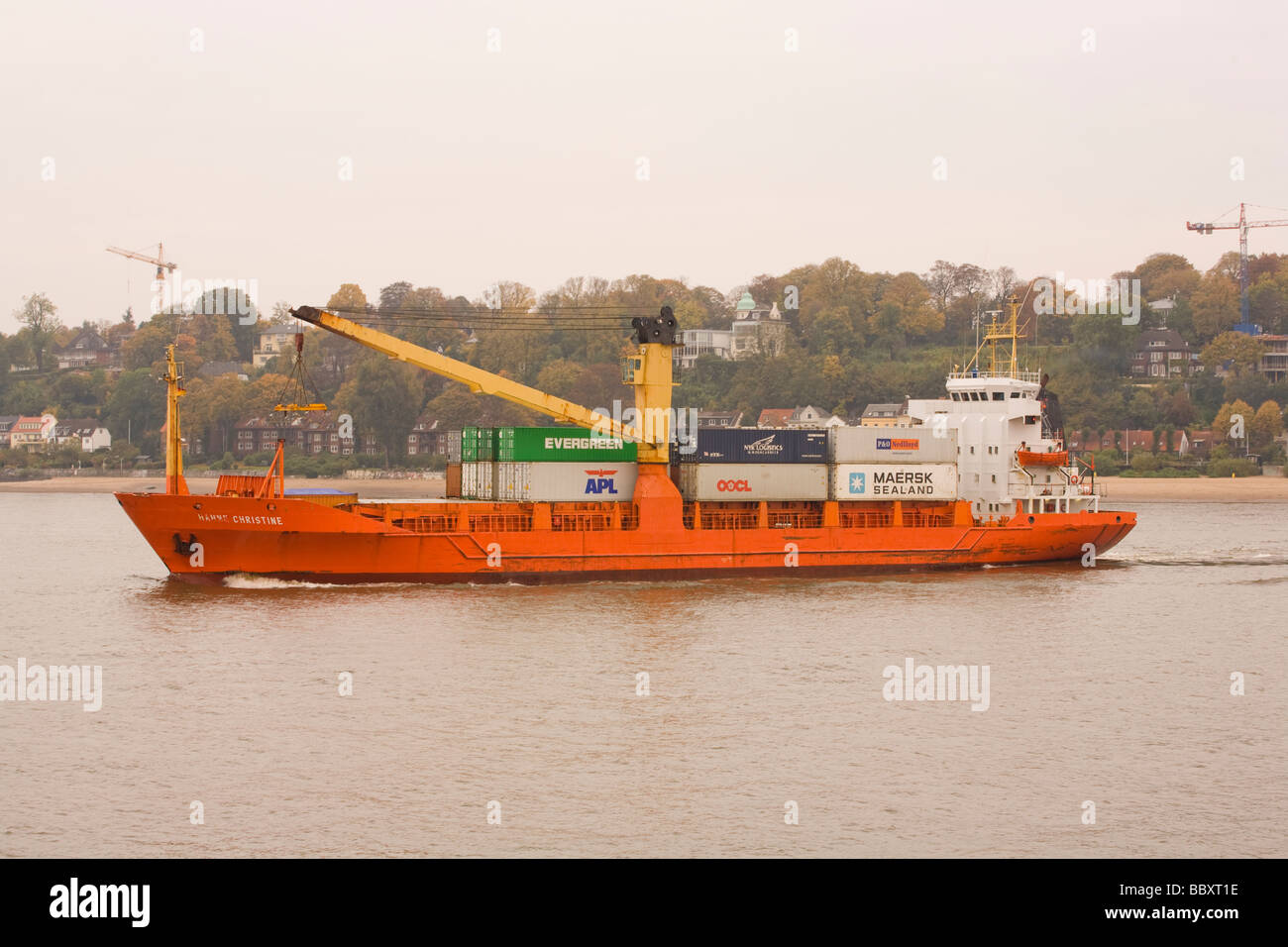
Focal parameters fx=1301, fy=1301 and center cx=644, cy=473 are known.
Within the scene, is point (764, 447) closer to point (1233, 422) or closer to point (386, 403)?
point (386, 403)

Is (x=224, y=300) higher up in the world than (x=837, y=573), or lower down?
higher up

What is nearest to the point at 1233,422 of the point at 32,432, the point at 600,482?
the point at 600,482

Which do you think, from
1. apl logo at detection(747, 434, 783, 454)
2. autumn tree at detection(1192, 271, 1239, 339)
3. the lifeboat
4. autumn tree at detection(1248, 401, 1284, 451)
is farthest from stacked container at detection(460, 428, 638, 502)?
autumn tree at detection(1192, 271, 1239, 339)

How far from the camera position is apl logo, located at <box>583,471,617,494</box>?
137ft

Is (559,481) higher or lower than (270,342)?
lower

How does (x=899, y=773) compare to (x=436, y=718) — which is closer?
(x=899, y=773)

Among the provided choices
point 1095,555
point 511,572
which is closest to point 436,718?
point 511,572

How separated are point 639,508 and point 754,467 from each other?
171 inches

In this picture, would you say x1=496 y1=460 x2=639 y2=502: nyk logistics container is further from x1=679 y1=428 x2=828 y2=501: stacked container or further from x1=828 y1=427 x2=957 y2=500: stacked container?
x1=828 y1=427 x2=957 y2=500: stacked container

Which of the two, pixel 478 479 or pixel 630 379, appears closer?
pixel 478 479

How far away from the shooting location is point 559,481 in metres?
41.3

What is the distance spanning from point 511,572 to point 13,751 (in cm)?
1891

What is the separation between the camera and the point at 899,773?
2170 centimetres

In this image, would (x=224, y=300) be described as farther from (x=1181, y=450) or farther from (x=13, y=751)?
(x=13, y=751)
